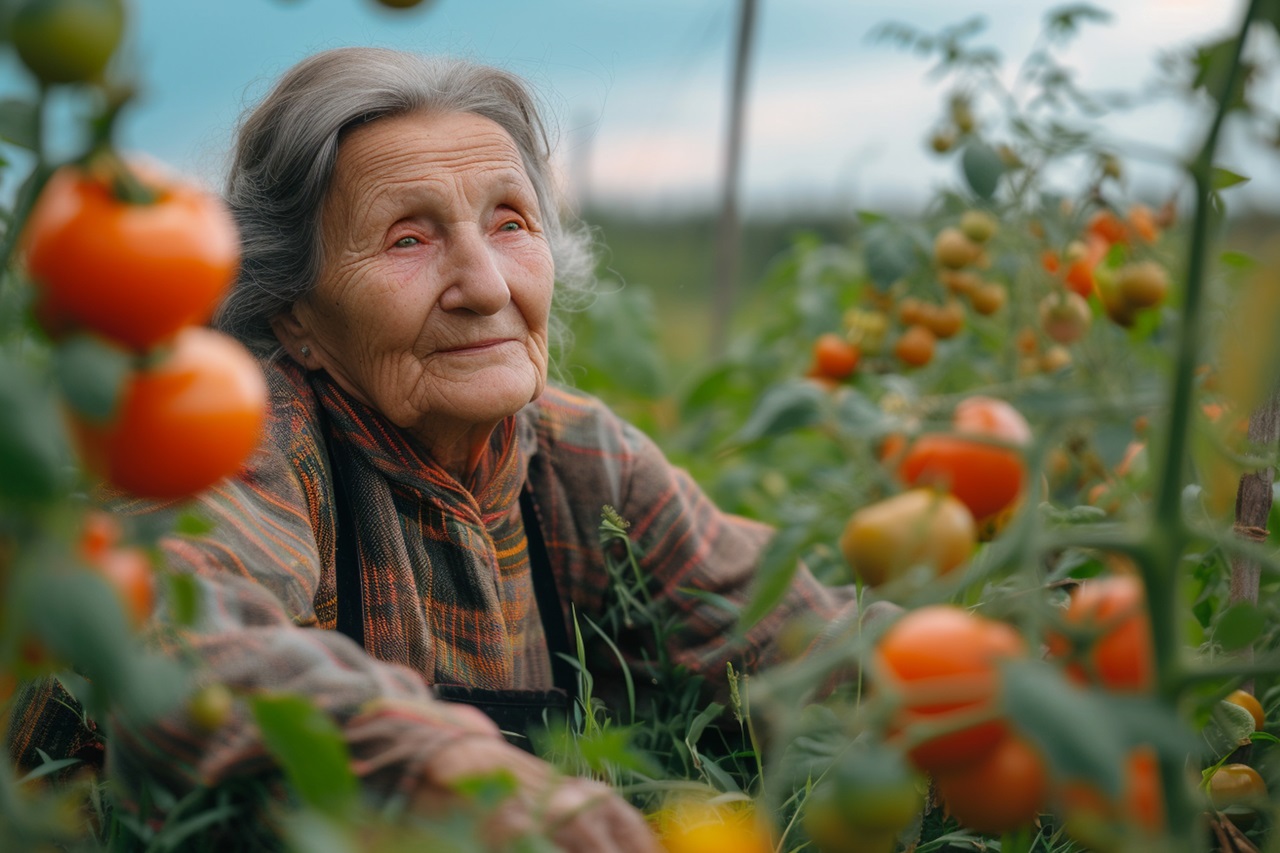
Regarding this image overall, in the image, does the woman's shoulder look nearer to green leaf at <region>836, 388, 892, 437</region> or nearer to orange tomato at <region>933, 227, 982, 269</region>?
orange tomato at <region>933, 227, 982, 269</region>

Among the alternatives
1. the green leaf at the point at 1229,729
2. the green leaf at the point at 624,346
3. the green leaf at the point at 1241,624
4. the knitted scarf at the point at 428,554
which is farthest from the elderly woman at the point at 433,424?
the green leaf at the point at 624,346

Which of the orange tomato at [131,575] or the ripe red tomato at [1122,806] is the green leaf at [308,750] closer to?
the orange tomato at [131,575]

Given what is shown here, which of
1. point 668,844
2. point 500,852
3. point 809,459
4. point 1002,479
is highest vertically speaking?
point 1002,479

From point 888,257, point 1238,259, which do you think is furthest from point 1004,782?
point 888,257

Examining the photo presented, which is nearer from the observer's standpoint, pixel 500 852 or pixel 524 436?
pixel 500 852

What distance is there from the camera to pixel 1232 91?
2.13 ft

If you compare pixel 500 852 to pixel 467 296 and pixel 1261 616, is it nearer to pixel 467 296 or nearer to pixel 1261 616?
pixel 1261 616

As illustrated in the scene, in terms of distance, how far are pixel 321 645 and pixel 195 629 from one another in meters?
0.09

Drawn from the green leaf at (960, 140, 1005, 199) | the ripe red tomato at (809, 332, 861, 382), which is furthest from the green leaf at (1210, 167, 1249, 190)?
the ripe red tomato at (809, 332, 861, 382)

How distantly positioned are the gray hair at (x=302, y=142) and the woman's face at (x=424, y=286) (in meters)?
0.02

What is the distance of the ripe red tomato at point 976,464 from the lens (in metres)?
0.75

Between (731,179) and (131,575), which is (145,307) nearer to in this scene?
(131,575)

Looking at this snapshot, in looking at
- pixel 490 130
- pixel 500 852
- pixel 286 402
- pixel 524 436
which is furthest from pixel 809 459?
pixel 500 852

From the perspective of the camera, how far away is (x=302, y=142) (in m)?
1.60
